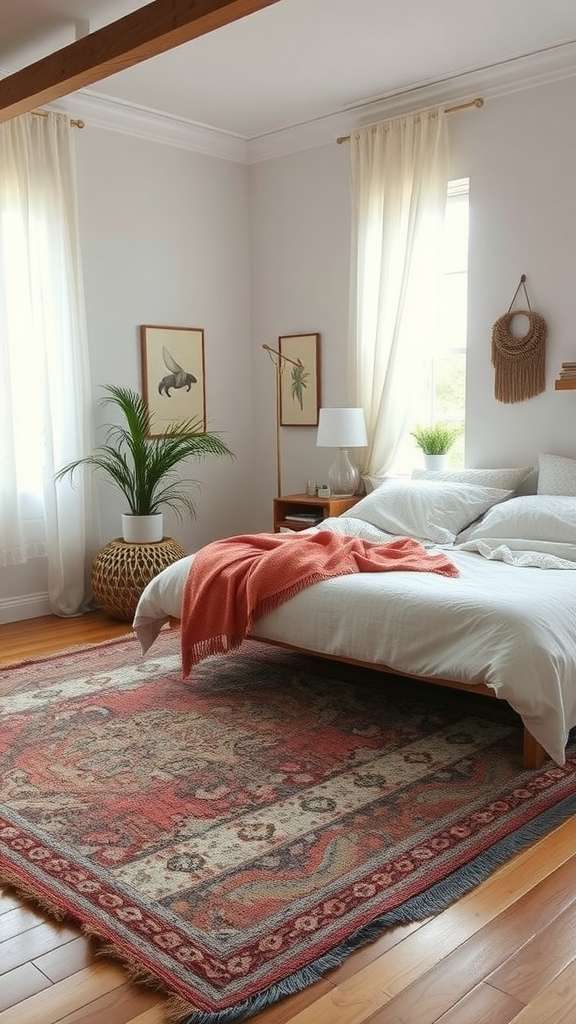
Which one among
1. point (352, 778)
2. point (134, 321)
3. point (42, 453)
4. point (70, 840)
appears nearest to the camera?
point (70, 840)

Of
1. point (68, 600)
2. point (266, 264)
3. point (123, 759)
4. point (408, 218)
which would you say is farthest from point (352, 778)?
point (266, 264)

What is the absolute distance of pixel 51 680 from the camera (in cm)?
411

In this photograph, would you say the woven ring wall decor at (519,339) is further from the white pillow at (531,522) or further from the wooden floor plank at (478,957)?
the wooden floor plank at (478,957)

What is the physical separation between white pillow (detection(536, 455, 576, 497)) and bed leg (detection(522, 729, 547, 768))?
6.21 feet

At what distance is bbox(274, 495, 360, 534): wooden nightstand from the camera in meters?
5.49

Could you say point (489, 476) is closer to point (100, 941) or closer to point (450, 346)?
point (450, 346)

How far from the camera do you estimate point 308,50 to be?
15.3 ft

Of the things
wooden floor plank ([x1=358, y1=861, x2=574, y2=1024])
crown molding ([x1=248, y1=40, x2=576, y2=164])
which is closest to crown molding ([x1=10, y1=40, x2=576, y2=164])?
crown molding ([x1=248, y1=40, x2=576, y2=164])

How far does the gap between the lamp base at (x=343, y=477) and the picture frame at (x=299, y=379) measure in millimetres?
575

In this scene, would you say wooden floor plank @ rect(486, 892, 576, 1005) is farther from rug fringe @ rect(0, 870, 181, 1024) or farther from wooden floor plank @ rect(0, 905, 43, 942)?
wooden floor plank @ rect(0, 905, 43, 942)

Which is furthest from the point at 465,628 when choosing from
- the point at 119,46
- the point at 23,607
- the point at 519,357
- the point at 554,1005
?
the point at 23,607

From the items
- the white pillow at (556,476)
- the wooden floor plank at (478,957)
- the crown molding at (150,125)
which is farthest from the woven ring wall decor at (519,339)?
the wooden floor plank at (478,957)

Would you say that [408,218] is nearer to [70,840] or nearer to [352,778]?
[352,778]

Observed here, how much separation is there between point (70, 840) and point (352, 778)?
91 centimetres
